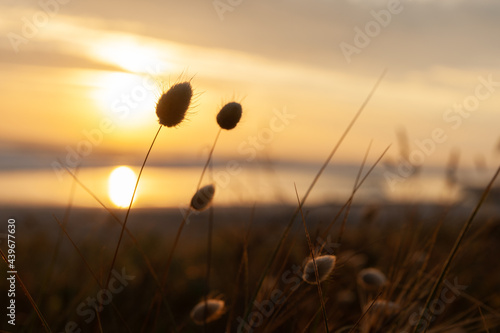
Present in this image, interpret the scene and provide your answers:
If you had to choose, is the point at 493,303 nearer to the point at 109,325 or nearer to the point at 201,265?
the point at 201,265

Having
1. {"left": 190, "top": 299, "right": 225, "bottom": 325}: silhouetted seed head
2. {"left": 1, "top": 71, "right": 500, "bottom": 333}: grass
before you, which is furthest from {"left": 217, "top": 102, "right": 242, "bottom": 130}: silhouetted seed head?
{"left": 190, "top": 299, "right": 225, "bottom": 325}: silhouetted seed head

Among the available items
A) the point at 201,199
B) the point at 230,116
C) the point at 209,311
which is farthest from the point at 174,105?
the point at 209,311

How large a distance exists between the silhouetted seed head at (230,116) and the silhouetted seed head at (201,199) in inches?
8.9

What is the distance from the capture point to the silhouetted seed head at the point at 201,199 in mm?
1806

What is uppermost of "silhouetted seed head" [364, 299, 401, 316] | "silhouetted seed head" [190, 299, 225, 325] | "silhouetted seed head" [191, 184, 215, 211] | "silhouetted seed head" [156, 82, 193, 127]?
"silhouetted seed head" [156, 82, 193, 127]

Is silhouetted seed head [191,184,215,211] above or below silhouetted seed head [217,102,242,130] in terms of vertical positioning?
below

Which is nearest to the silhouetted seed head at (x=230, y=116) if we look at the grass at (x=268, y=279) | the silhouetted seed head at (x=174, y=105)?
the grass at (x=268, y=279)

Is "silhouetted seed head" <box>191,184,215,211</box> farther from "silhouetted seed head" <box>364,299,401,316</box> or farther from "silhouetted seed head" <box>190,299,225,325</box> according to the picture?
"silhouetted seed head" <box>364,299,401,316</box>

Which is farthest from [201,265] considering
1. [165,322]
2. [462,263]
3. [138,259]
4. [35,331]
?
[462,263]

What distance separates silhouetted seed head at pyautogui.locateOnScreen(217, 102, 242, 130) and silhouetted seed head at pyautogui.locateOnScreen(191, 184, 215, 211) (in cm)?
23

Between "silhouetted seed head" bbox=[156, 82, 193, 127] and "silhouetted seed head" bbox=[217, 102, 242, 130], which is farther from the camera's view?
"silhouetted seed head" bbox=[217, 102, 242, 130]

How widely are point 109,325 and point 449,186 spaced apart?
200 cm

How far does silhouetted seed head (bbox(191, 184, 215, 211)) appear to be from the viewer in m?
1.81

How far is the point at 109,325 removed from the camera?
2.67m
